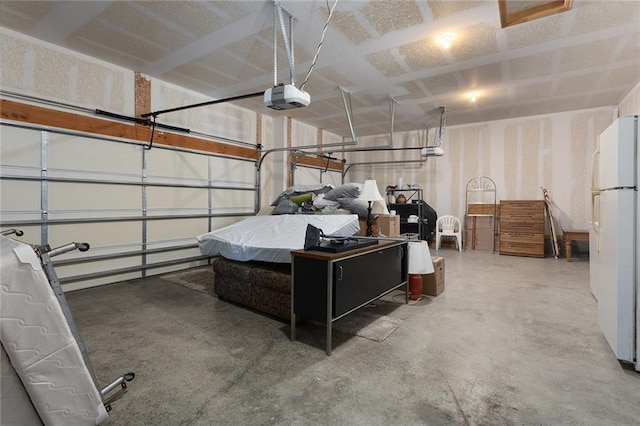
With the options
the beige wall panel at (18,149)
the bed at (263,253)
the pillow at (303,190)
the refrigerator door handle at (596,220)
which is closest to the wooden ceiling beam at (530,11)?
the refrigerator door handle at (596,220)

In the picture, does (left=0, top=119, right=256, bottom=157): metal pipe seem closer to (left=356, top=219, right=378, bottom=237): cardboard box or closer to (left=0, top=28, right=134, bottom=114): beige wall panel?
(left=0, top=28, right=134, bottom=114): beige wall panel

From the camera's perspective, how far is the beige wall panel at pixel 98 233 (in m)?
3.66

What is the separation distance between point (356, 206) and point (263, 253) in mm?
1852

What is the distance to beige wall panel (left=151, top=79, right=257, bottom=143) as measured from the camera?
184 inches

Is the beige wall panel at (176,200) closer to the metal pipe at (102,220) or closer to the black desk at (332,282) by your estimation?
the metal pipe at (102,220)

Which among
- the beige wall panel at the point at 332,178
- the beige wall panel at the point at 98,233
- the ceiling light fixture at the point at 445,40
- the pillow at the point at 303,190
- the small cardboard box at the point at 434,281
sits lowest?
the small cardboard box at the point at 434,281

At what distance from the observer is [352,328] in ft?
8.86

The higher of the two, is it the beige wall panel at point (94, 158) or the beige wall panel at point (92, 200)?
the beige wall panel at point (94, 158)

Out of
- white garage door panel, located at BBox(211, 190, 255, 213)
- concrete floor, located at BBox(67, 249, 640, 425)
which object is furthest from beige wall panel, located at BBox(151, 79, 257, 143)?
concrete floor, located at BBox(67, 249, 640, 425)

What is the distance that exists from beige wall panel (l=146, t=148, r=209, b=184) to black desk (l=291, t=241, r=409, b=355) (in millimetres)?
3257

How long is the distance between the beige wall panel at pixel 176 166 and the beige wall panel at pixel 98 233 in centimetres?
80

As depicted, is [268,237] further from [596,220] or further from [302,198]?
[596,220]

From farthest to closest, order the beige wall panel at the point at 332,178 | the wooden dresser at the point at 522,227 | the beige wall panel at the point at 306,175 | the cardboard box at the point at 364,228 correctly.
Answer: the beige wall panel at the point at 332,178, the beige wall panel at the point at 306,175, the wooden dresser at the point at 522,227, the cardboard box at the point at 364,228

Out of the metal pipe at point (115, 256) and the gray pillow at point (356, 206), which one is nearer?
the metal pipe at point (115, 256)
